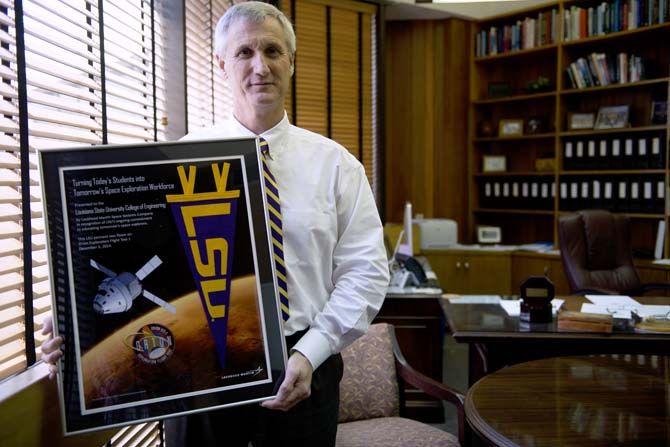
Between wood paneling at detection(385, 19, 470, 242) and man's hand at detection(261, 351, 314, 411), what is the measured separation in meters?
4.59

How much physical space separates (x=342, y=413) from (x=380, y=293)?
0.97 metres

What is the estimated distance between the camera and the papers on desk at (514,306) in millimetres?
2710

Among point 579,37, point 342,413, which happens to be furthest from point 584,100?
point 342,413

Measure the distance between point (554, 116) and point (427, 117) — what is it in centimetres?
119

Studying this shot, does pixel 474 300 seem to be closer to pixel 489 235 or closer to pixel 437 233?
pixel 437 233

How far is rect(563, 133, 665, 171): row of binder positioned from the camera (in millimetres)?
4629

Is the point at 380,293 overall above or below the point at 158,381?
above

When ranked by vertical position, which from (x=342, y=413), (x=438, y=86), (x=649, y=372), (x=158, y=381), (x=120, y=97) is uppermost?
(x=438, y=86)

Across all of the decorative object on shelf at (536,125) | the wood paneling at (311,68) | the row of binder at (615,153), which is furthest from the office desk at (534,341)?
the decorative object on shelf at (536,125)

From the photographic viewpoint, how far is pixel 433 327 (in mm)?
3336

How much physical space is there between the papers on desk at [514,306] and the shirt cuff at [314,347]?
1.63m

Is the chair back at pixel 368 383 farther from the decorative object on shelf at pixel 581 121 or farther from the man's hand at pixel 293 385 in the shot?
the decorative object on shelf at pixel 581 121

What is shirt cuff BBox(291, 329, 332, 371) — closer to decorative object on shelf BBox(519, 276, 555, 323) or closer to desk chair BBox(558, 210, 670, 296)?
decorative object on shelf BBox(519, 276, 555, 323)

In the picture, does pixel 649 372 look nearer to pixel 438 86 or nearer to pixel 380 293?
pixel 380 293
